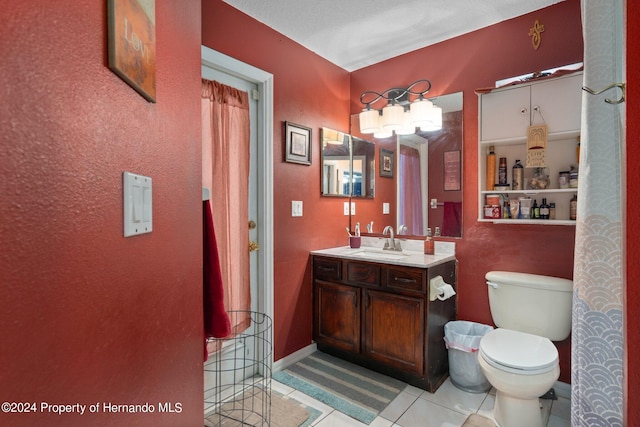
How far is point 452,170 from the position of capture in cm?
246

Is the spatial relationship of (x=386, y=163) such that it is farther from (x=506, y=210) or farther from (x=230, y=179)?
(x=230, y=179)

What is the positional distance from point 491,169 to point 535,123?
38cm

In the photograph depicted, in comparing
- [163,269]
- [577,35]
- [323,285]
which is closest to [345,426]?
[323,285]

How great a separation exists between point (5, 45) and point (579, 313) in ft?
5.40

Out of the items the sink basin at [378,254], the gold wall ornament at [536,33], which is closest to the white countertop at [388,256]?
the sink basin at [378,254]

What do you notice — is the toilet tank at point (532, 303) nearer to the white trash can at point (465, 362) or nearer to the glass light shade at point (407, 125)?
the white trash can at point (465, 362)

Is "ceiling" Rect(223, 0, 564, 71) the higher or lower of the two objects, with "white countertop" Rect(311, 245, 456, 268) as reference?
higher

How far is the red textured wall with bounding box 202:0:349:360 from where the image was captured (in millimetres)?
2244

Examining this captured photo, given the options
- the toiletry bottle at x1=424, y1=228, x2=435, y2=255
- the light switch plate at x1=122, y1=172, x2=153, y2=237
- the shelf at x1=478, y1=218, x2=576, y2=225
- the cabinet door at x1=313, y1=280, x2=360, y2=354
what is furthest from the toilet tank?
the light switch plate at x1=122, y1=172, x2=153, y2=237

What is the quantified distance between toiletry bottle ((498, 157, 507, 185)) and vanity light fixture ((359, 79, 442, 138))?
537 millimetres

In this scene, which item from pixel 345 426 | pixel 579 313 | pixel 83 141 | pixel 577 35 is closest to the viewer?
pixel 83 141

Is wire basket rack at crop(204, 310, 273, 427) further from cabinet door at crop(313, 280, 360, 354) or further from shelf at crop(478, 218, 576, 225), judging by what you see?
shelf at crop(478, 218, 576, 225)

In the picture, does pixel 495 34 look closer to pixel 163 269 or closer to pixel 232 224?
pixel 232 224

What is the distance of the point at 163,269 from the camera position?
2.61 feet
